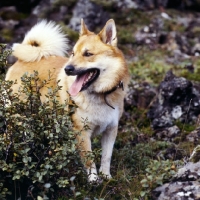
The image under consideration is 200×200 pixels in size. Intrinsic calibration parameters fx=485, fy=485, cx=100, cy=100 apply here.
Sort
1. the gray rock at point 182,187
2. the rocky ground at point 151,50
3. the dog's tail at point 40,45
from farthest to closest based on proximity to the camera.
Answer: the rocky ground at point 151,50, the dog's tail at point 40,45, the gray rock at point 182,187

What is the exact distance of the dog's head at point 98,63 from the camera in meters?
5.97

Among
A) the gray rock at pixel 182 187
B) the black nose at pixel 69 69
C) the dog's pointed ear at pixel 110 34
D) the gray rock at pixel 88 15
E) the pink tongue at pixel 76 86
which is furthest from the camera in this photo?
the gray rock at pixel 88 15

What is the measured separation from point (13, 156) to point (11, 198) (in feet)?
1.63

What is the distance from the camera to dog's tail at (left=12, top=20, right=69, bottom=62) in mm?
7078

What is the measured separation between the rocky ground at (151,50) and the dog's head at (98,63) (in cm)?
121

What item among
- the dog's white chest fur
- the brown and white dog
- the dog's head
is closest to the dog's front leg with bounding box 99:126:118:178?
the brown and white dog

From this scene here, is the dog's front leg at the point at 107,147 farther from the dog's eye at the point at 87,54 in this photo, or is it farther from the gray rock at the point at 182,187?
the gray rock at the point at 182,187

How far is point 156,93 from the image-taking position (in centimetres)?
868

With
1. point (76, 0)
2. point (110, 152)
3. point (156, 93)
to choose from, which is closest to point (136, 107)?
point (156, 93)

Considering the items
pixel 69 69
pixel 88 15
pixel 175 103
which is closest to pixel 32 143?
pixel 69 69

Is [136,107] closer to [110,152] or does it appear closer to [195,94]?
[195,94]

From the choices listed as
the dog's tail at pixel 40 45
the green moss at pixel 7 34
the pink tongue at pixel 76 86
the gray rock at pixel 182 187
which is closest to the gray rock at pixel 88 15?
the green moss at pixel 7 34

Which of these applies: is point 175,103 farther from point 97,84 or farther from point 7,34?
point 7,34

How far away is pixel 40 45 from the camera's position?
283 inches
